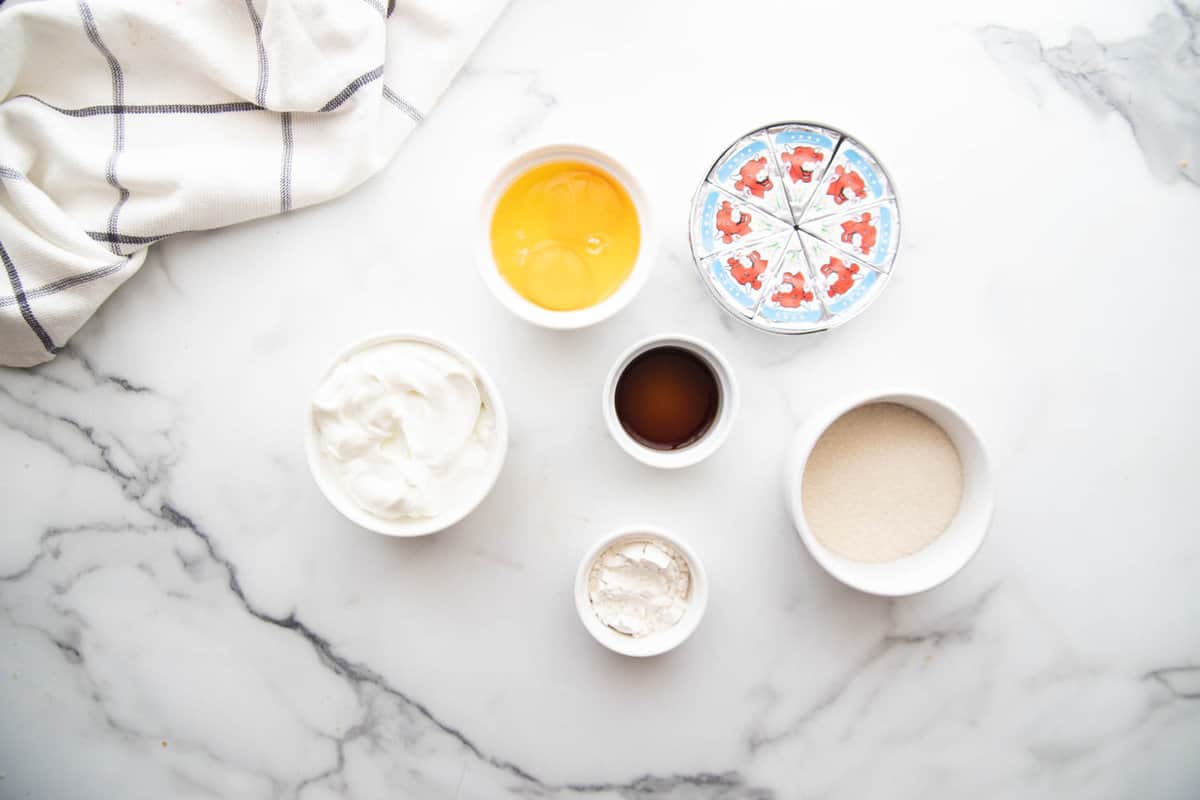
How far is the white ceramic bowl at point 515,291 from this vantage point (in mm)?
827

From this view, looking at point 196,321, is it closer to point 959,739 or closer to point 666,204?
point 666,204

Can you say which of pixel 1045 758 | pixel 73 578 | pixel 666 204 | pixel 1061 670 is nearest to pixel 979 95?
pixel 666 204

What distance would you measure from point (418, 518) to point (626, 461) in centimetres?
26

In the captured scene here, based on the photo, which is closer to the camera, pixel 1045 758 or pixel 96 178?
pixel 96 178

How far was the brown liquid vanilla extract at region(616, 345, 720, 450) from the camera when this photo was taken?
2.90 feet

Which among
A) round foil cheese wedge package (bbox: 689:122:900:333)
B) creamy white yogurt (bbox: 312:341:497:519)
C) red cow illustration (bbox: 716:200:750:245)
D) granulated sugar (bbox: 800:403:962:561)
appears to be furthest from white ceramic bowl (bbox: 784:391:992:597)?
creamy white yogurt (bbox: 312:341:497:519)

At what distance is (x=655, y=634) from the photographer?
870 mm

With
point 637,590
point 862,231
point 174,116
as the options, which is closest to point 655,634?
point 637,590

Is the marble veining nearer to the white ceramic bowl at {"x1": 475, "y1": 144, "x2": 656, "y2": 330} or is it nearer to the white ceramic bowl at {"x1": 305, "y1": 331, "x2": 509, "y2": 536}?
the white ceramic bowl at {"x1": 475, "y1": 144, "x2": 656, "y2": 330}

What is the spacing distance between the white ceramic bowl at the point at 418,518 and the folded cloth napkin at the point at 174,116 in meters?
0.23

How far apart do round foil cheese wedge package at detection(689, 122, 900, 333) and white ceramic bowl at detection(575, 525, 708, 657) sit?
280mm

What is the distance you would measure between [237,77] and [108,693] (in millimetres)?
784

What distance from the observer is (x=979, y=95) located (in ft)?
3.13

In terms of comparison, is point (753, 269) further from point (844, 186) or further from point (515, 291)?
point (515, 291)
